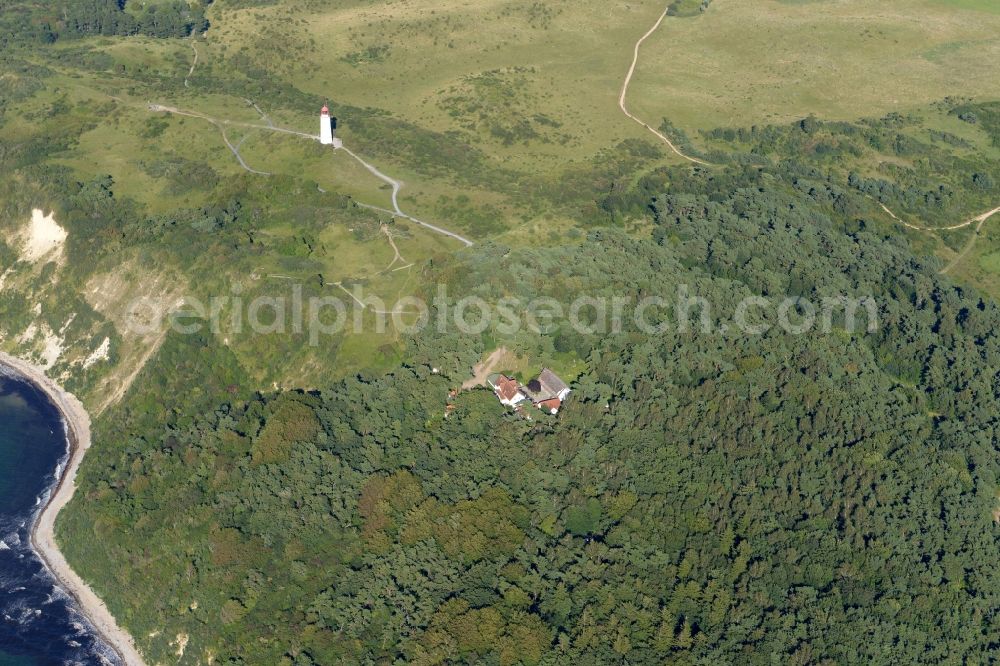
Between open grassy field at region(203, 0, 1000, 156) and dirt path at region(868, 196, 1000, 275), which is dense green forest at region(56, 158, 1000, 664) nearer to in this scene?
dirt path at region(868, 196, 1000, 275)

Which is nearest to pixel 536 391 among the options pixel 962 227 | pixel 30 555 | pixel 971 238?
pixel 30 555

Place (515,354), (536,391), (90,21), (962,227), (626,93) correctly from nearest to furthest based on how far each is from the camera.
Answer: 1. (536,391)
2. (515,354)
3. (962,227)
4. (626,93)
5. (90,21)

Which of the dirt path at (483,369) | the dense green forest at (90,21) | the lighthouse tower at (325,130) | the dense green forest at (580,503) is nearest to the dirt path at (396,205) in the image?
the lighthouse tower at (325,130)

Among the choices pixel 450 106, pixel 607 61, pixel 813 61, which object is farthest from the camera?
pixel 813 61

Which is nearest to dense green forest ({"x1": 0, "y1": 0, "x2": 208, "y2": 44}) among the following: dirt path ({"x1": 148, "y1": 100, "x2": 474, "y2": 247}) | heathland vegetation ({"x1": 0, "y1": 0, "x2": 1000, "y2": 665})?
heathland vegetation ({"x1": 0, "y1": 0, "x2": 1000, "y2": 665})

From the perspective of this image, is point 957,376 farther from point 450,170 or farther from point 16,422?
point 16,422

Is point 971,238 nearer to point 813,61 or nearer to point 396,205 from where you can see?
point 813,61

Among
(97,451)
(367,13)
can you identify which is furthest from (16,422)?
(367,13)
